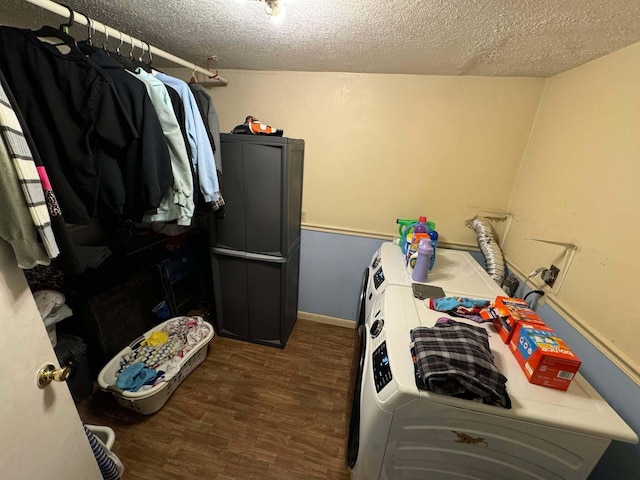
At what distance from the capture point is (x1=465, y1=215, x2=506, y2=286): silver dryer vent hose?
63.9 inches

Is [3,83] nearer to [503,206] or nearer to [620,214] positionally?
[620,214]

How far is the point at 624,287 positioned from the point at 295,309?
2014mm

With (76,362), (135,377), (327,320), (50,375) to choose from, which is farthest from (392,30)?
(76,362)

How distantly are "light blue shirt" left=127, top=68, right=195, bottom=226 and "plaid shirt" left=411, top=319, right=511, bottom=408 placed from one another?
1187 mm

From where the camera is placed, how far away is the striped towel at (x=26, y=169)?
563 millimetres

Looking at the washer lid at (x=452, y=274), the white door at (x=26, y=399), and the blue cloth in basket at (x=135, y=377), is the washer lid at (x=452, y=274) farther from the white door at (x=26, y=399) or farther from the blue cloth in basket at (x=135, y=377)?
the blue cloth in basket at (x=135, y=377)

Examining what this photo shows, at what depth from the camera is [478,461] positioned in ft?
2.52

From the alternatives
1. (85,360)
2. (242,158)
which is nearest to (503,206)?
(242,158)

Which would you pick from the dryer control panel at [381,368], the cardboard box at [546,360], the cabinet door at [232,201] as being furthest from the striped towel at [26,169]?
the cardboard box at [546,360]

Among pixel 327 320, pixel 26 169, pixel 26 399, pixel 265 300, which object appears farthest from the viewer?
pixel 327 320

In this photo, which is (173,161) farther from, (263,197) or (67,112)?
(263,197)

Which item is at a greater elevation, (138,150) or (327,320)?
(138,150)

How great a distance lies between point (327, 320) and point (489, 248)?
1.45 metres

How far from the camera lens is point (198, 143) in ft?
4.31
